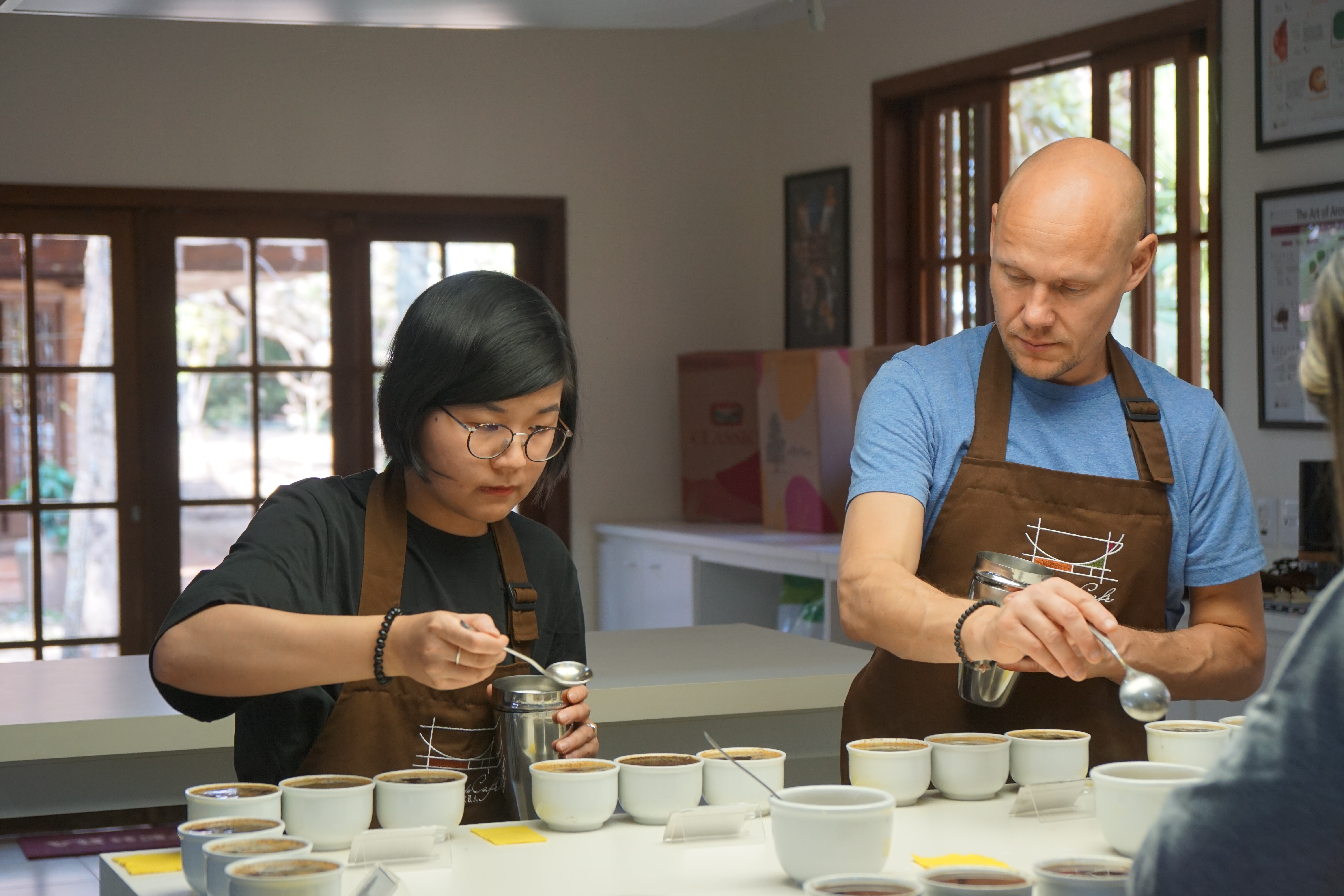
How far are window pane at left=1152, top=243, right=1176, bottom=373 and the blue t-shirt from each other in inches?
95.0

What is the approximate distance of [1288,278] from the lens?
368 cm

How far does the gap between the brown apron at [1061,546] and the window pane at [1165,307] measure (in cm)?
248

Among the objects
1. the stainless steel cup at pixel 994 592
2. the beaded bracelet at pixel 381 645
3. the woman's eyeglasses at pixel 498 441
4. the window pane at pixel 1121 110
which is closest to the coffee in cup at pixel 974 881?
the stainless steel cup at pixel 994 592

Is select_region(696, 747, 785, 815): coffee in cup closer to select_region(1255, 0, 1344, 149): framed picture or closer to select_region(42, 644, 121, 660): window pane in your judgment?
select_region(1255, 0, 1344, 149): framed picture

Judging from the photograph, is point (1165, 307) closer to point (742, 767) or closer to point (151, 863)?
point (742, 767)

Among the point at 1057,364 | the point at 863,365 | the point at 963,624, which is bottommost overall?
the point at 963,624

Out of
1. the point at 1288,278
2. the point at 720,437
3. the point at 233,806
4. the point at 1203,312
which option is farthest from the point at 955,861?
the point at 720,437

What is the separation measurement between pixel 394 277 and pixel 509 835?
166 inches

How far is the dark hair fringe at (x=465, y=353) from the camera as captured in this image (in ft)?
5.38

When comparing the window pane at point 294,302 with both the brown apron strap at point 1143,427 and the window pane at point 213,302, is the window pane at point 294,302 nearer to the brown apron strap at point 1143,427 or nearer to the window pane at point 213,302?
the window pane at point 213,302

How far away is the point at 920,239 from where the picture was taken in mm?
5113

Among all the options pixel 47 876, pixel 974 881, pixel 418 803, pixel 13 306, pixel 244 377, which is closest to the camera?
pixel 974 881

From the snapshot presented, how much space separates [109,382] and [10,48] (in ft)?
3.72

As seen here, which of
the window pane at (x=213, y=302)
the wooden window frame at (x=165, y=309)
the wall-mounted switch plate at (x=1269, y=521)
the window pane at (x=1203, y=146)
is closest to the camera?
the wall-mounted switch plate at (x=1269, y=521)
